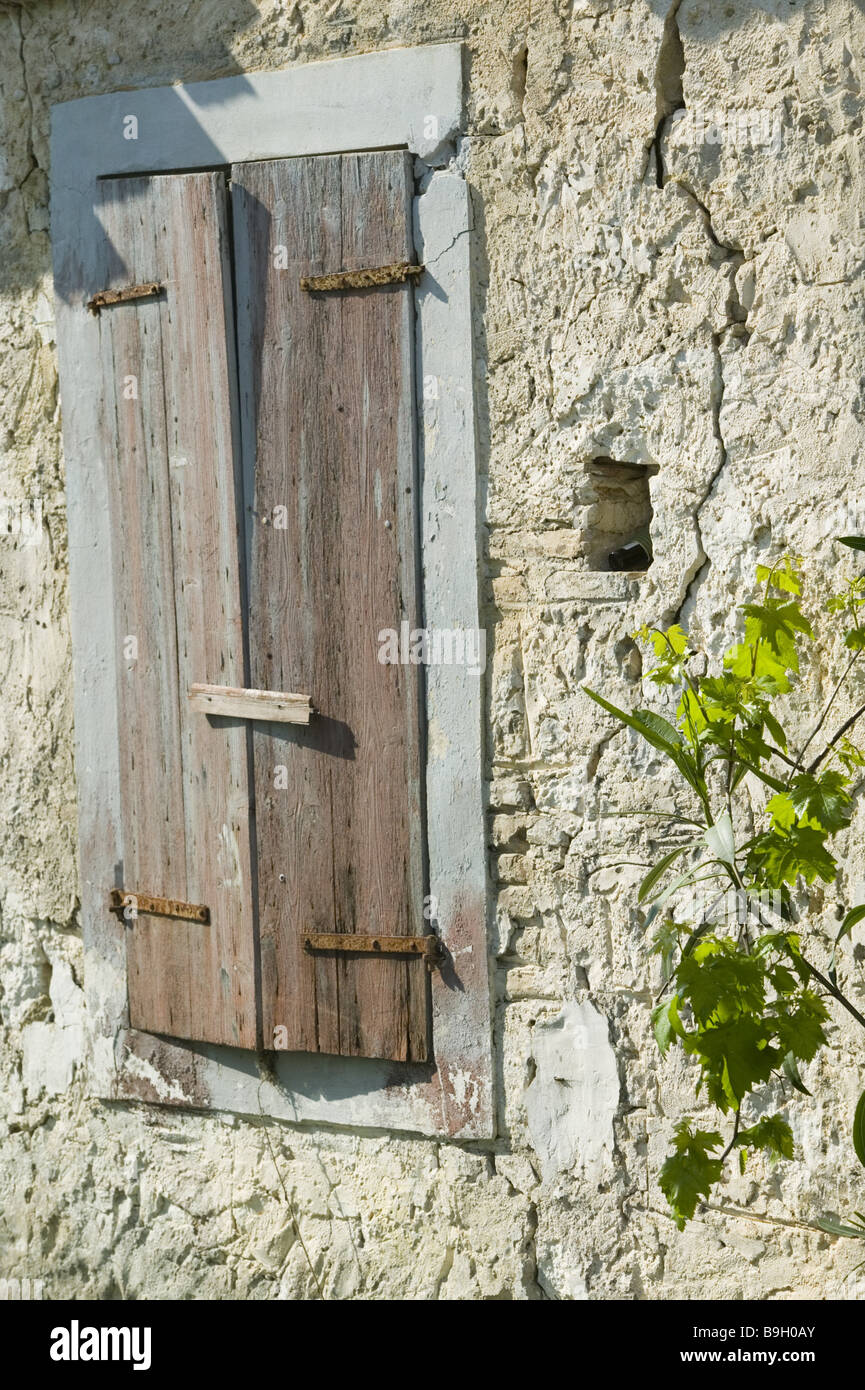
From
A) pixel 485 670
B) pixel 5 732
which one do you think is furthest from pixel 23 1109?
pixel 485 670

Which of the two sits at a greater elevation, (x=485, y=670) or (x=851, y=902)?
(x=485, y=670)

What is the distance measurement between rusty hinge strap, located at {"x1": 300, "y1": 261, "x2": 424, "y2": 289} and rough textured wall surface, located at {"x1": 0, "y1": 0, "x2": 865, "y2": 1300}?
0.19 m

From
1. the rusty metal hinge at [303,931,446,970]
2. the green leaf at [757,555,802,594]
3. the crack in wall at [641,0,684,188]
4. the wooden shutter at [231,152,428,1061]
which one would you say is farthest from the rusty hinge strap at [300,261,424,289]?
the rusty metal hinge at [303,931,446,970]

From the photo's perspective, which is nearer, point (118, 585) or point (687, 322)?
point (687, 322)

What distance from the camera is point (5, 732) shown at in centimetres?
391

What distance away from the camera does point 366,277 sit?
3.31m

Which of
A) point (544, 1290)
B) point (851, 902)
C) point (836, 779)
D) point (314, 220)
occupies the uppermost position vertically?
point (314, 220)

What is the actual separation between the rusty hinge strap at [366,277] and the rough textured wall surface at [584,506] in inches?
7.5

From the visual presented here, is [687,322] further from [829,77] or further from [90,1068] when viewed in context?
[90,1068]

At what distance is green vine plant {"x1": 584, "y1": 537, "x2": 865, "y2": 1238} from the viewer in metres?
2.56

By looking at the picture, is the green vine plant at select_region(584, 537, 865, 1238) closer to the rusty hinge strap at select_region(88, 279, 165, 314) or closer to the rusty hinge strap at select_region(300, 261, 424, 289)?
the rusty hinge strap at select_region(300, 261, 424, 289)

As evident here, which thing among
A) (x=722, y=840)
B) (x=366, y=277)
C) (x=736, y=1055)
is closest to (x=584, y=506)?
(x=366, y=277)

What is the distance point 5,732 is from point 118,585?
601 millimetres

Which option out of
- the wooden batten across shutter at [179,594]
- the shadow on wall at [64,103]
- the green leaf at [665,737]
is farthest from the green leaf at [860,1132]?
the shadow on wall at [64,103]
